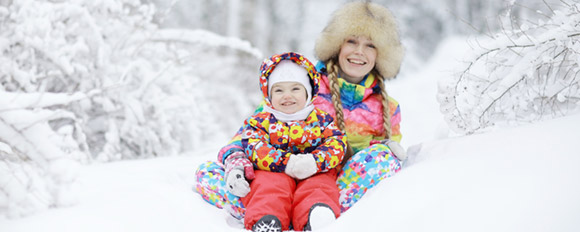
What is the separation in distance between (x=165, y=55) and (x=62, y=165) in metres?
3.22

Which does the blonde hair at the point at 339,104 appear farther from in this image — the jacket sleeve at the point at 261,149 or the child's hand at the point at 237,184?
the child's hand at the point at 237,184

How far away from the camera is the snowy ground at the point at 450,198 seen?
1.25m

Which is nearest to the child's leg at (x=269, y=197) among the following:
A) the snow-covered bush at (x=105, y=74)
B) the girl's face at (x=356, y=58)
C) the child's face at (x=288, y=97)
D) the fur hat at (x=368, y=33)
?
the child's face at (x=288, y=97)

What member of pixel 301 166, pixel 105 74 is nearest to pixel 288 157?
pixel 301 166

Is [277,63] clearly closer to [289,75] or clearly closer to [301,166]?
[289,75]

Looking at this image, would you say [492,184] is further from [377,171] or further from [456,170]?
[377,171]

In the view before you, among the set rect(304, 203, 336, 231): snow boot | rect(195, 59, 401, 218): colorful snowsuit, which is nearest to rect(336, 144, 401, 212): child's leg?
rect(195, 59, 401, 218): colorful snowsuit

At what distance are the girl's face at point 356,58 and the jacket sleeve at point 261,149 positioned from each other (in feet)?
2.58

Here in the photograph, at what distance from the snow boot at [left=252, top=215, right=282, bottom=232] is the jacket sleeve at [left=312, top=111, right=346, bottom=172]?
48cm

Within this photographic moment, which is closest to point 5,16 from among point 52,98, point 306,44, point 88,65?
point 88,65

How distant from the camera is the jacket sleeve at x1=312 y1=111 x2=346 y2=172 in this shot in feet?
7.27

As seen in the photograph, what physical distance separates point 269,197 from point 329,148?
1.51 feet

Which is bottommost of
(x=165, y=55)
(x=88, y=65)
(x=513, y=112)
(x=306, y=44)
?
(x=513, y=112)

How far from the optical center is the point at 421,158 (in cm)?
254
